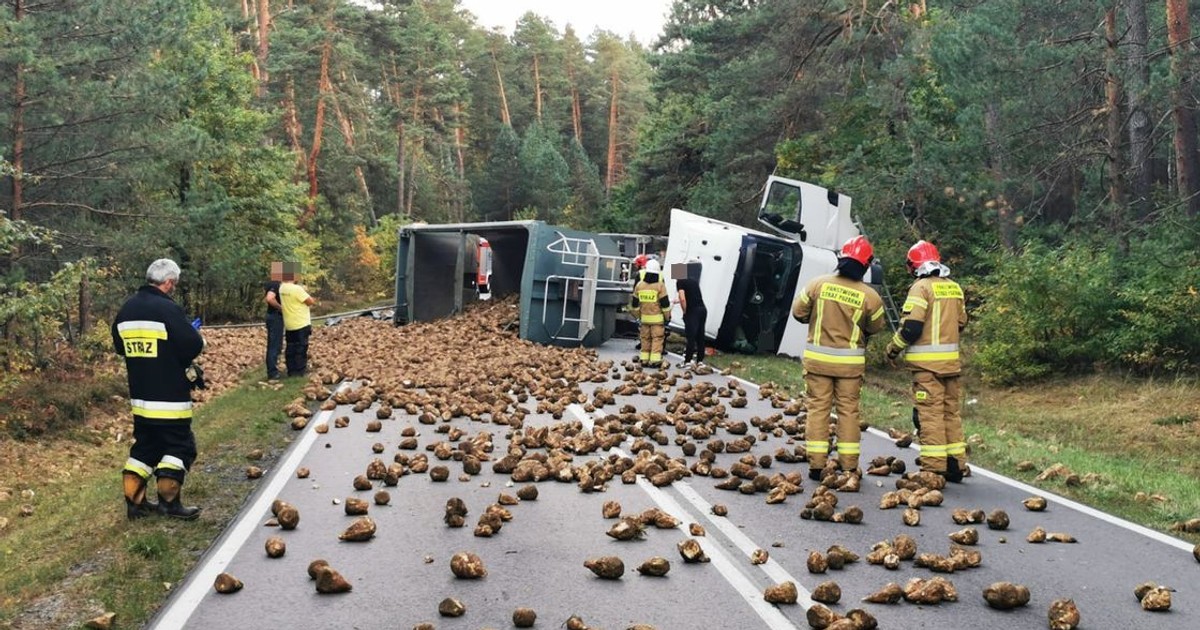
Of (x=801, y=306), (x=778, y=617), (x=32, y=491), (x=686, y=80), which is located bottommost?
(x=32, y=491)

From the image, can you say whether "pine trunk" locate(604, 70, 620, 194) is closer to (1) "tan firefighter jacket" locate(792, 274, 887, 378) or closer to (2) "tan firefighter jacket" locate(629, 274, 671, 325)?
(2) "tan firefighter jacket" locate(629, 274, 671, 325)

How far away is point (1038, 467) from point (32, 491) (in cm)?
1009

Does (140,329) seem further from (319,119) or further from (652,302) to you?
(319,119)

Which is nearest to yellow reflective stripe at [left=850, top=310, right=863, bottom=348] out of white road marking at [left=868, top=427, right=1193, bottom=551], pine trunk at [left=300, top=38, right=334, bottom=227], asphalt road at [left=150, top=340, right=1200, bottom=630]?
asphalt road at [left=150, top=340, right=1200, bottom=630]

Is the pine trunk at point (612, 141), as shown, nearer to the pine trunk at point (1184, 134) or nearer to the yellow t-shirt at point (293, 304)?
the pine trunk at point (1184, 134)

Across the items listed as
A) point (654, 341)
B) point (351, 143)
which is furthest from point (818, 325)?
point (351, 143)

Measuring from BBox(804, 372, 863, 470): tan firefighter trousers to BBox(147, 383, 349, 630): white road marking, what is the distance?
14.6 feet

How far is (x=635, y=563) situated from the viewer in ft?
18.9

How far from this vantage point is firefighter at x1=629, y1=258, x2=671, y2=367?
52.9 ft

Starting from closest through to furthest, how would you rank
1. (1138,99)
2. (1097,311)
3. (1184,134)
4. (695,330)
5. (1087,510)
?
1. (1087,510)
2. (1097,311)
3. (1138,99)
4. (1184,134)
5. (695,330)

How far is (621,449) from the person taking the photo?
926 centimetres

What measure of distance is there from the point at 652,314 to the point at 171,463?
34.0ft

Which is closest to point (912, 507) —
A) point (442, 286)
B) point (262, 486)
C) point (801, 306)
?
point (801, 306)

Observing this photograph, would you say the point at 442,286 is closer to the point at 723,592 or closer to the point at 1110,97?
the point at 1110,97
